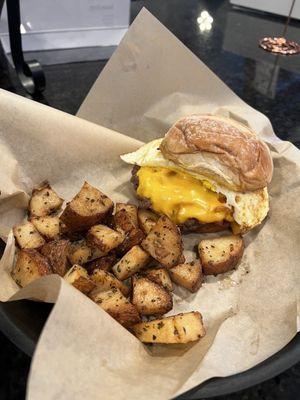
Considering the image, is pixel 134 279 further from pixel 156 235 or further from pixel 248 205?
pixel 248 205

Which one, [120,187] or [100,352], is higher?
[100,352]

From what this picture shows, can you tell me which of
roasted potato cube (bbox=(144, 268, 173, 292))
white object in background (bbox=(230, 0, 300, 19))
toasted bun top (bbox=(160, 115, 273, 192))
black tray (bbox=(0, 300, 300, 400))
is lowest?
roasted potato cube (bbox=(144, 268, 173, 292))

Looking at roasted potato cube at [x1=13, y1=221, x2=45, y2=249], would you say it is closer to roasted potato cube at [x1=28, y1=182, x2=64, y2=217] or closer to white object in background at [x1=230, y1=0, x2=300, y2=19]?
roasted potato cube at [x1=28, y1=182, x2=64, y2=217]

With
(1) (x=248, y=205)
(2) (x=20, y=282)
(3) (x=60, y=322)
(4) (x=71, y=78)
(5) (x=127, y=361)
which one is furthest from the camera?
(4) (x=71, y=78)

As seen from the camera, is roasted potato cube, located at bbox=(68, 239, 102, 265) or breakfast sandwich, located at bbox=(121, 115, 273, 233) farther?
breakfast sandwich, located at bbox=(121, 115, 273, 233)

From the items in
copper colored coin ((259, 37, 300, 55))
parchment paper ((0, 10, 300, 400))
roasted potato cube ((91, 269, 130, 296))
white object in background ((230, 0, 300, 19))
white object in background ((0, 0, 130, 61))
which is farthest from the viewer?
white object in background ((230, 0, 300, 19))

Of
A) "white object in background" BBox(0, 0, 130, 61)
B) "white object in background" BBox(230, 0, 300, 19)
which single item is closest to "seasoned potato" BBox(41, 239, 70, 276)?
"white object in background" BBox(0, 0, 130, 61)

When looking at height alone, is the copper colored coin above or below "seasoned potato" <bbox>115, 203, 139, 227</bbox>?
above

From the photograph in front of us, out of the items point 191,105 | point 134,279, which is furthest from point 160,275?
point 191,105
